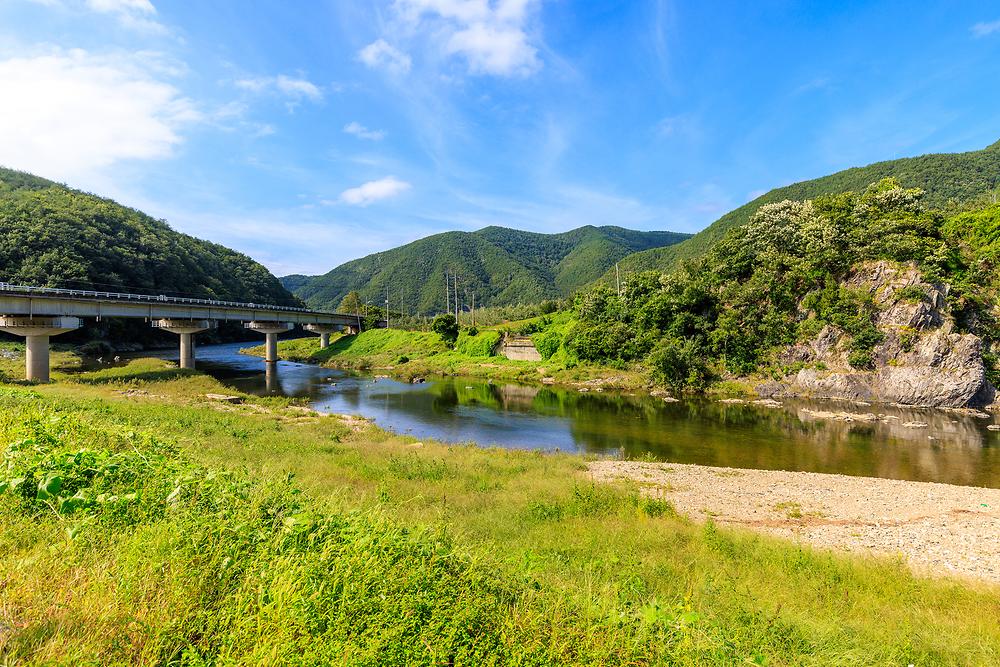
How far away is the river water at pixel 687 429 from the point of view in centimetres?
2047

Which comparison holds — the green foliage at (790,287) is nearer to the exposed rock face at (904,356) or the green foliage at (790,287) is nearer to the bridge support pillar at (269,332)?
the exposed rock face at (904,356)

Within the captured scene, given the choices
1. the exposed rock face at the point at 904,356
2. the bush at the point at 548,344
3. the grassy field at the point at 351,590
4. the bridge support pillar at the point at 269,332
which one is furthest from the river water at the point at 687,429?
the bridge support pillar at the point at 269,332

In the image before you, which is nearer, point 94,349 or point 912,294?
point 912,294

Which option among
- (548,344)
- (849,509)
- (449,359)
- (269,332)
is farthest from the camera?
(269,332)

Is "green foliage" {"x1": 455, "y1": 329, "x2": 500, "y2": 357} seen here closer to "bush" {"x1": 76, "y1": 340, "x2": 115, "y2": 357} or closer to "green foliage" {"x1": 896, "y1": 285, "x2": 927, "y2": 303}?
"green foliage" {"x1": 896, "y1": 285, "x2": 927, "y2": 303}

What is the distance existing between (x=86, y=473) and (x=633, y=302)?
52.6 meters

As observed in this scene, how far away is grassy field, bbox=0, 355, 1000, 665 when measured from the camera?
9.96 ft

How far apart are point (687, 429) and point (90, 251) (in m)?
86.4

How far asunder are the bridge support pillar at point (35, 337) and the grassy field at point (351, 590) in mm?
33769

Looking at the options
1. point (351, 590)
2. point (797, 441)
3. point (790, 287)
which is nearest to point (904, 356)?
point (790, 287)

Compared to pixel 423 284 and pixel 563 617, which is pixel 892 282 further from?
pixel 423 284

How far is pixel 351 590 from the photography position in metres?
3.54

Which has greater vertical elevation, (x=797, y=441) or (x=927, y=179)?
(x=927, y=179)

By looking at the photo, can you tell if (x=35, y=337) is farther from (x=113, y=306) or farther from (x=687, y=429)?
(x=687, y=429)
